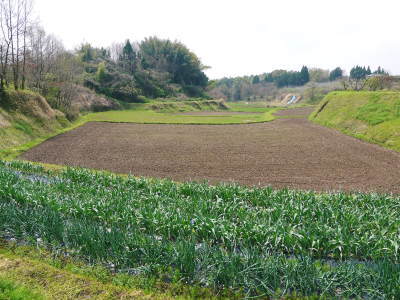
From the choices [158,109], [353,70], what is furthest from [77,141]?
[353,70]

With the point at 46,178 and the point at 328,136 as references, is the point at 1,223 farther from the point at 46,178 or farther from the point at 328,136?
the point at 328,136

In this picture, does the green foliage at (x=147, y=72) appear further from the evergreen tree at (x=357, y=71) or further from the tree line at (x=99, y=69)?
the evergreen tree at (x=357, y=71)

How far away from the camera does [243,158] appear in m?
18.8

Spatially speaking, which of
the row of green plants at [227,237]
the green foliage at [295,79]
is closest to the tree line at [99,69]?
the row of green plants at [227,237]

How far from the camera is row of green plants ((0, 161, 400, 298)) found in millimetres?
4852

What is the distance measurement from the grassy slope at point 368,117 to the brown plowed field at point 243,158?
63.2 inches

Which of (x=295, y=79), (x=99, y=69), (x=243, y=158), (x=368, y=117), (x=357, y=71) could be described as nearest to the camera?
(x=243, y=158)

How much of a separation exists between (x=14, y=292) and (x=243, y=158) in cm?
1546

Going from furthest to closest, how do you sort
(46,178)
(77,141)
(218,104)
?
(218,104), (77,141), (46,178)

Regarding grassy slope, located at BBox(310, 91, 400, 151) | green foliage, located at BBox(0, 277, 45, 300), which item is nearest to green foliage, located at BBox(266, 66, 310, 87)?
grassy slope, located at BBox(310, 91, 400, 151)

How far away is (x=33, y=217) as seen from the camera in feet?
21.3

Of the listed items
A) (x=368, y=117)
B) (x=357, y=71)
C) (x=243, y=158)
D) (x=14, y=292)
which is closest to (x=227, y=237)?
(x=14, y=292)

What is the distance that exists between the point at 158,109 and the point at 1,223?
63.2 metres

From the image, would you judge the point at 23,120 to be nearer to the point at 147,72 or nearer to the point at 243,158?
the point at 243,158
